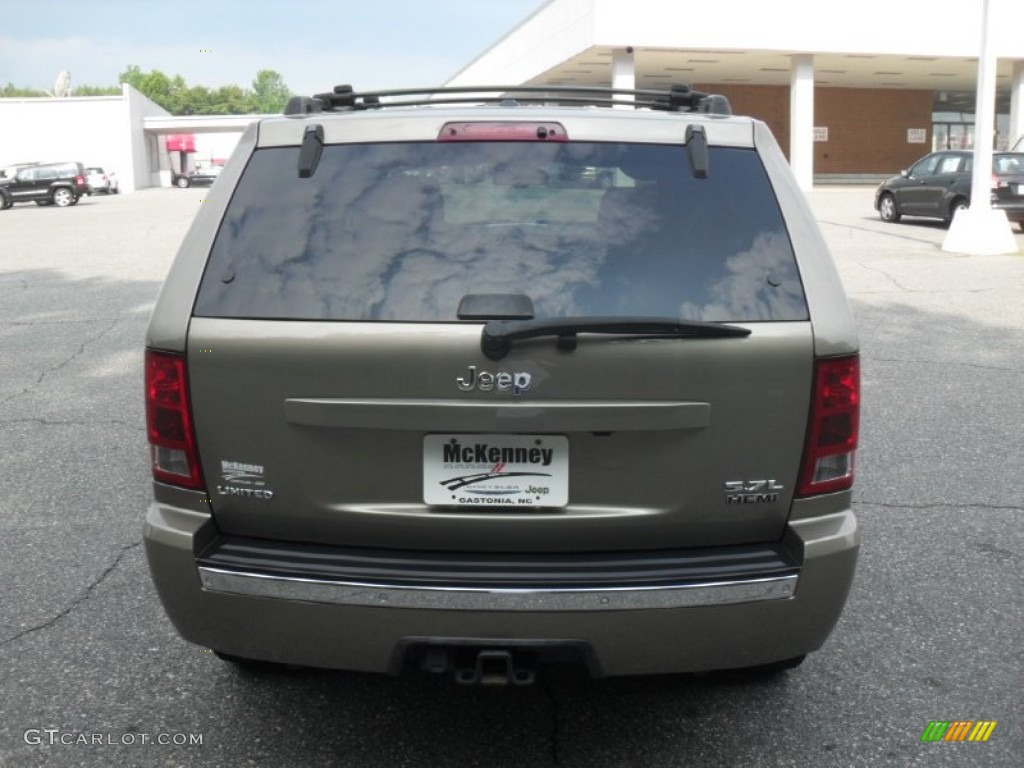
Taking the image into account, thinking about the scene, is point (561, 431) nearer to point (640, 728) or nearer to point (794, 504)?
point (794, 504)

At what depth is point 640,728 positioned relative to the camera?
3.39m

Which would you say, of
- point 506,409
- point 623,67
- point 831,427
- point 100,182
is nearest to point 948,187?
point 623,67

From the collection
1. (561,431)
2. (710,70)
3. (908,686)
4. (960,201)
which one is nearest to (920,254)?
(960,201)

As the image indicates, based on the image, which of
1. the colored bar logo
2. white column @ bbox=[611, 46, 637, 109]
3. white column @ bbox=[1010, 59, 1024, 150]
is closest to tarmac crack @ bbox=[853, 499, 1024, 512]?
the colored bar logo

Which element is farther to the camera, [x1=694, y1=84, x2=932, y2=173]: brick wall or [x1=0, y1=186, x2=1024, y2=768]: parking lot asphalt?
[x1=694, y1=84, x2=932, y2=173]: brick wall

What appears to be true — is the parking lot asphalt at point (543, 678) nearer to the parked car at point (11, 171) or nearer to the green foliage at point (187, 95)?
the parked car at point (11, 171)

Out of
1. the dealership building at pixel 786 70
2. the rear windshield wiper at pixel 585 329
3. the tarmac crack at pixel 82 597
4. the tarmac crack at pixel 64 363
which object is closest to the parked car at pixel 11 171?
the dealership building at pixel 786 70

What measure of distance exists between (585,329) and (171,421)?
1.17 meters

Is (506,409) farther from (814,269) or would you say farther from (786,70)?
(786,70)

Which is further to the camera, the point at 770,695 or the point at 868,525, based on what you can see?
the point at 868,525

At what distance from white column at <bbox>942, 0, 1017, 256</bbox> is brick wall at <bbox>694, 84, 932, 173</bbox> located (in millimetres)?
35287

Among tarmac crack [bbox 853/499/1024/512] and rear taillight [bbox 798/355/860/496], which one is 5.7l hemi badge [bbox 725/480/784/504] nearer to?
rear taillight [bbox 798/355/860/496]

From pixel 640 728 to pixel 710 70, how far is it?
43.9 meters

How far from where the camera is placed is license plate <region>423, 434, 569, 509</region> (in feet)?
9.28
